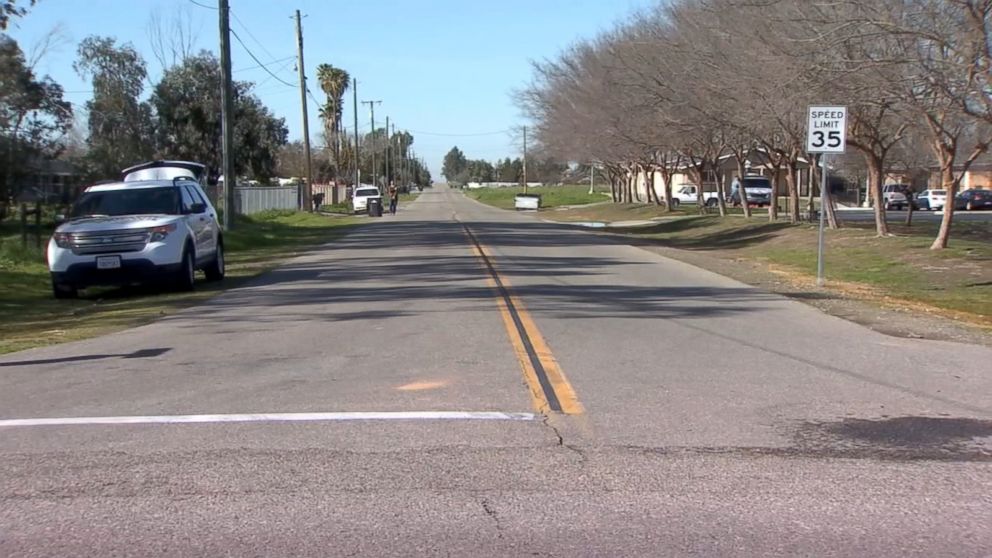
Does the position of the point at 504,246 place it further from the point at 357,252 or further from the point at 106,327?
the point at 106,327

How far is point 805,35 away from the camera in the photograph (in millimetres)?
20594

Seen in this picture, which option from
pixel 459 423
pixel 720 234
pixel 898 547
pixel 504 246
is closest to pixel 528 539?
pixel 898 547

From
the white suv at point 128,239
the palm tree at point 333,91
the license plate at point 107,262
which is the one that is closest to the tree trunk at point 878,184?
the white suv at point 128,239

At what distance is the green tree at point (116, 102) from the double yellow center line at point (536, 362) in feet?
141

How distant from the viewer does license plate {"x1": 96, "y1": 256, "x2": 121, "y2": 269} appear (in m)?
17.2

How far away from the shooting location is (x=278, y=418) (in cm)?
810

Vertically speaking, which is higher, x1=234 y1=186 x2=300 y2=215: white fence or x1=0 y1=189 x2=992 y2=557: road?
x1=234 y1=186 x2=300 y2=215: white fence

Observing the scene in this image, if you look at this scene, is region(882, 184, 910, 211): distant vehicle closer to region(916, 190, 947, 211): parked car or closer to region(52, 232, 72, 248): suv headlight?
region(916, 190, 947, 211): parked car

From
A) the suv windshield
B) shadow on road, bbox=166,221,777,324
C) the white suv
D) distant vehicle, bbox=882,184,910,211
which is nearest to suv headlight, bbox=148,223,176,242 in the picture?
the white suv

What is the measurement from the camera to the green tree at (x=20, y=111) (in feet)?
106

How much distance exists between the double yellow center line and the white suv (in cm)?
560

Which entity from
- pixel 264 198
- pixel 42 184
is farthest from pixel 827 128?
pixel 264 198

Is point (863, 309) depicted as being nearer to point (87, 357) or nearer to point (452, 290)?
point (452, 290)

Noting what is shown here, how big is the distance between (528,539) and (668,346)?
6.80m
